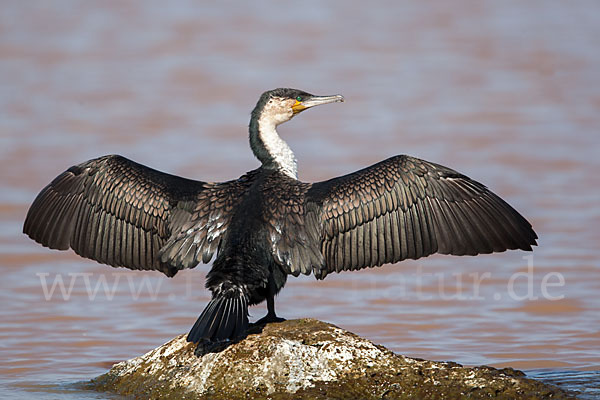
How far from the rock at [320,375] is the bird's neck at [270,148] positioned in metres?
1.55

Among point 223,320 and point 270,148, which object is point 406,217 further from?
point 223,320

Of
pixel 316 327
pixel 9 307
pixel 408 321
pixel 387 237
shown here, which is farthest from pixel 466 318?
pixel 9 307

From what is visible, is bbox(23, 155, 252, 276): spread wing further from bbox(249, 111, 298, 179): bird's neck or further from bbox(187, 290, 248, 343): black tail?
bbox(187, 290, 248, 343): black tail

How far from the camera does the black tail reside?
699cm

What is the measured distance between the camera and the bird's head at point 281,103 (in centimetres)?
880

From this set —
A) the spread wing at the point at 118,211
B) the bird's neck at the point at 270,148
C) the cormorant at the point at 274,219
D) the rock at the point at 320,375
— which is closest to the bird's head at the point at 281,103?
the bird's neck at the point at 270,148

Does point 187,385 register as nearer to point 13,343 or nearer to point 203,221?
point 203,221

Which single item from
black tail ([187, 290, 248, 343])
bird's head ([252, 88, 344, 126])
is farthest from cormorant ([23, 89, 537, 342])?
bird's head ([252, 88, 344, 126])

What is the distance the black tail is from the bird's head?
2.00 meters

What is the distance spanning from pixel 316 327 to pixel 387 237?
97cm

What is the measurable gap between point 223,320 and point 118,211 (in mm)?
1572

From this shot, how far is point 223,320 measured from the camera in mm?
7055

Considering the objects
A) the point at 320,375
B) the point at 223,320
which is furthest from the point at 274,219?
the point at 320,375

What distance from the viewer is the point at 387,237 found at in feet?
26.1
